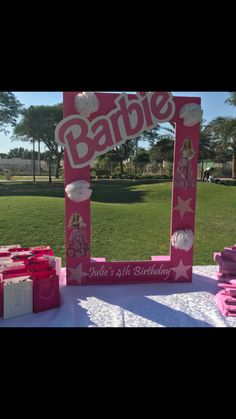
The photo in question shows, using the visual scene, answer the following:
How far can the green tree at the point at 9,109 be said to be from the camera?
19.7 metres

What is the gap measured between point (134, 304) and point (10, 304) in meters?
1.18

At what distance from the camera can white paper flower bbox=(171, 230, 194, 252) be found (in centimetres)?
330

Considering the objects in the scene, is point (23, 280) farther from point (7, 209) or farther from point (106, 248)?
point (7, 209)

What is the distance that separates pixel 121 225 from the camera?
6836 millimetres

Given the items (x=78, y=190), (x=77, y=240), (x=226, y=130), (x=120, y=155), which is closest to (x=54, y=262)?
(x=77, y=240)

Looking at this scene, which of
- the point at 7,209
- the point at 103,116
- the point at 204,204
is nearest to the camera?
the point at 103,116

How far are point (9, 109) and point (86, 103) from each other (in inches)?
783

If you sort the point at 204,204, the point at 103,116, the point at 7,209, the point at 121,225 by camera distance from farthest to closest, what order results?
the point at 204,204 → the point at 7,209 → the point at 121,225 → the point at 103,116

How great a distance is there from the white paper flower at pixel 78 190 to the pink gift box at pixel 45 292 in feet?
2.99

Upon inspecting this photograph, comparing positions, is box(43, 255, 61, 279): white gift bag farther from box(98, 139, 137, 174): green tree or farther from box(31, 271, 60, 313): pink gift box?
box(98, 139, 137, 174): green tree

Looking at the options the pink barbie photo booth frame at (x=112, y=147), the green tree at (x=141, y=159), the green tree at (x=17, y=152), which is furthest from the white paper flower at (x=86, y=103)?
the green tree at (x=17, y=152)

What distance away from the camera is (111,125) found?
3.04 metres

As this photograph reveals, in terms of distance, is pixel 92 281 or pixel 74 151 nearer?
pixel 74 151

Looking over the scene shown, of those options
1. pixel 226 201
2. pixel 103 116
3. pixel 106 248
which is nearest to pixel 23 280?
pixel 103 116
